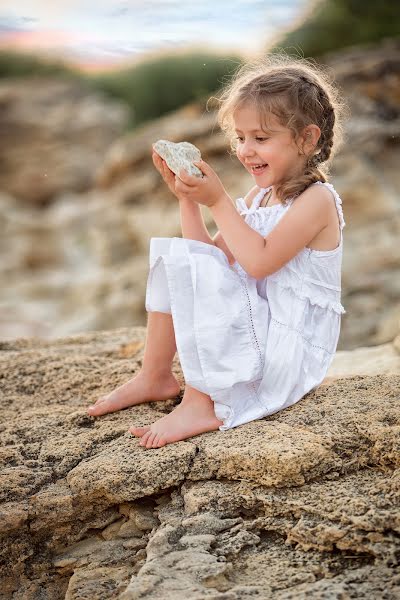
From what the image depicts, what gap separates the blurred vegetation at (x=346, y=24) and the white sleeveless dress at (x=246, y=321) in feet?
23.9

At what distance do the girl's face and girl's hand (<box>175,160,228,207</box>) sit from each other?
0.47 ft

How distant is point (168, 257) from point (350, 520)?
99 centimetres

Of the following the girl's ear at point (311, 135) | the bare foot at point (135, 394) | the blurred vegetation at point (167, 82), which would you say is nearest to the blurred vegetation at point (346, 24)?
the blurred vegetation at point (167, 82)

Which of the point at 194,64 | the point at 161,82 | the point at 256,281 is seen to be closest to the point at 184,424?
the point at 256,281

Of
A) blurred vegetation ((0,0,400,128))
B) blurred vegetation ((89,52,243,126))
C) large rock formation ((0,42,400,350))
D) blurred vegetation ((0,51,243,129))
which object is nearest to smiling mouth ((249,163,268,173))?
large rock formation ((0,42,400,350))

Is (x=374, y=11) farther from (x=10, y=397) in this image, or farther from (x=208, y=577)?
(x=208, y=577)

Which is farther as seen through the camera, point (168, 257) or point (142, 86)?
point (142, 86)

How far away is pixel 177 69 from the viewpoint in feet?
36.8

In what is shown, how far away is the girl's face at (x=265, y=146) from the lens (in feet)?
7.51

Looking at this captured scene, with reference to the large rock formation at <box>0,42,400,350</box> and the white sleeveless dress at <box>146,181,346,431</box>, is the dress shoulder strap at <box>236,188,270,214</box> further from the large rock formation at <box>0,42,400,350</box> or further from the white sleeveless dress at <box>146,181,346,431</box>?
the large rock formation at <box>0,42,400,350</box>

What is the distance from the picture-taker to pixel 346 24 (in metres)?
9.27

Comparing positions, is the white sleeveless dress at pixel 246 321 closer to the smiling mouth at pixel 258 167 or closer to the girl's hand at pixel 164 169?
the smiling mouth at pixel 258 167

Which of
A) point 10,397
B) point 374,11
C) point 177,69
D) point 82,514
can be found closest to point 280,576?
point 82,514

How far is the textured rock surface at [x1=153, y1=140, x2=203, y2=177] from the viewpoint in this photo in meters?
2.27
